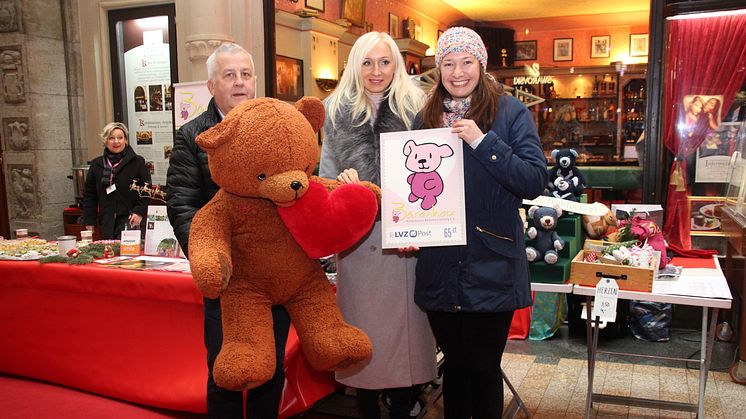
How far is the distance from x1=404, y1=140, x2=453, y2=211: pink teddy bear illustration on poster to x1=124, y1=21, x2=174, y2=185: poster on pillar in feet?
14.9

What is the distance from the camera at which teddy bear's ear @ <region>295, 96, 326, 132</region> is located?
78.7 inches

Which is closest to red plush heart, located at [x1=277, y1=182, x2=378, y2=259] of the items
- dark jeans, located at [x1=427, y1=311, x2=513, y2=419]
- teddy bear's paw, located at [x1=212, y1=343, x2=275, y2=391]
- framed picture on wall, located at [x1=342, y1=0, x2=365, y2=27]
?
teddy bear's paw, located at [x1=212, y1=343, x2=275, y2=391]

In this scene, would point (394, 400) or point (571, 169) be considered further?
point (571, 169)

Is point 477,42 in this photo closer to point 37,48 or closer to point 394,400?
point 394,400

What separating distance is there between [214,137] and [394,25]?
5.94 meters

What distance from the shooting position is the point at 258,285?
1.91 m

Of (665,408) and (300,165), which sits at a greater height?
(300,165)

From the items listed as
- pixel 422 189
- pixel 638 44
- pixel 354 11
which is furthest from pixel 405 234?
pixel 354 11

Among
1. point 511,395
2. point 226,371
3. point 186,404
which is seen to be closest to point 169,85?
point 186,404

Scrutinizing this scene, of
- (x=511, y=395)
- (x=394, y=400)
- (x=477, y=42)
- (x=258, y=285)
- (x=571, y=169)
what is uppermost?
(x=477, y=42)

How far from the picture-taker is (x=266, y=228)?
6.19ft

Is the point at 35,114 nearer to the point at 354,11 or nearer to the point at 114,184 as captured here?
the point at 114,184

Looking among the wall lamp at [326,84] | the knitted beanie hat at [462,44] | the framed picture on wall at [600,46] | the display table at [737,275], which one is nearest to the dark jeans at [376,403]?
the knitted beanie hat at [462,44]

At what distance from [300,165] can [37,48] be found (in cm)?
538
